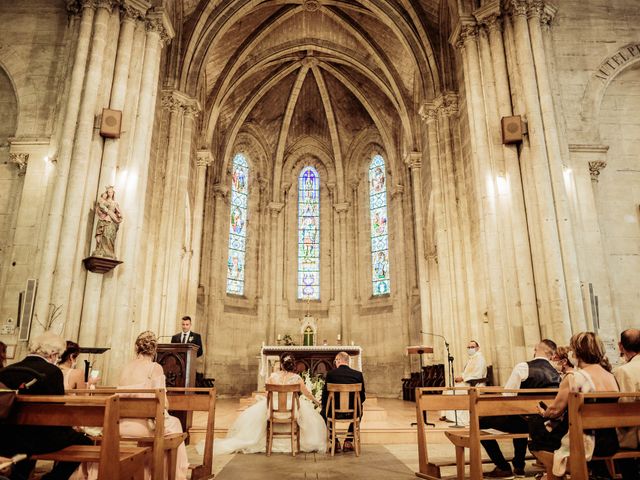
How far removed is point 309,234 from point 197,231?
21.5 ft

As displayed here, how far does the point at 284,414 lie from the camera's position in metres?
7.55

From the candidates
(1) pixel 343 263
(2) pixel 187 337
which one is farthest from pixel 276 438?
(1) pixel 343 263

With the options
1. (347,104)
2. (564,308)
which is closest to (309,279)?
(347,104)

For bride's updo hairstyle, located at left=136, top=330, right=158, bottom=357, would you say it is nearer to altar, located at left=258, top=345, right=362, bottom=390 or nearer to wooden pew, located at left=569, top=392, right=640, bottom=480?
wooden pew, located at left=569, top=392, right=640, bottom=480

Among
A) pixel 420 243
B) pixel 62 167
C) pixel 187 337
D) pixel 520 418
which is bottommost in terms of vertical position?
pixel 520 418

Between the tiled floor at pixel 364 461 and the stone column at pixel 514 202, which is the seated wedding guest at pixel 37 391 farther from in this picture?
the stone column at pixel 514 202

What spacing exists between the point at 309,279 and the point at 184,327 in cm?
1327

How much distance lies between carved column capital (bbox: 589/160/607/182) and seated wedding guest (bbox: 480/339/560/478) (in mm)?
6418

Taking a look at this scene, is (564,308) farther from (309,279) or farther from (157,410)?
(309,279)

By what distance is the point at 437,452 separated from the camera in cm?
720

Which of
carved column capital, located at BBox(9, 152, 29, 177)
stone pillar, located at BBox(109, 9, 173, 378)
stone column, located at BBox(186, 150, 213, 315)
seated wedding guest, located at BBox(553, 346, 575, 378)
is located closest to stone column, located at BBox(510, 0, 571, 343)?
seated wedding guest, located at BBox(553, 346, 575, 378)

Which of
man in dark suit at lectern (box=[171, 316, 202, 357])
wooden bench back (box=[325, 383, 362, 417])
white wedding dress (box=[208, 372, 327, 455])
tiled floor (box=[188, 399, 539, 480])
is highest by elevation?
man in dark suit at lectern (box=[171, 316, 202, 357])

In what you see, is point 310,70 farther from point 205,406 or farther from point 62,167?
point 205,406

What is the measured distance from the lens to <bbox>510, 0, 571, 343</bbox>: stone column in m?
9.06
